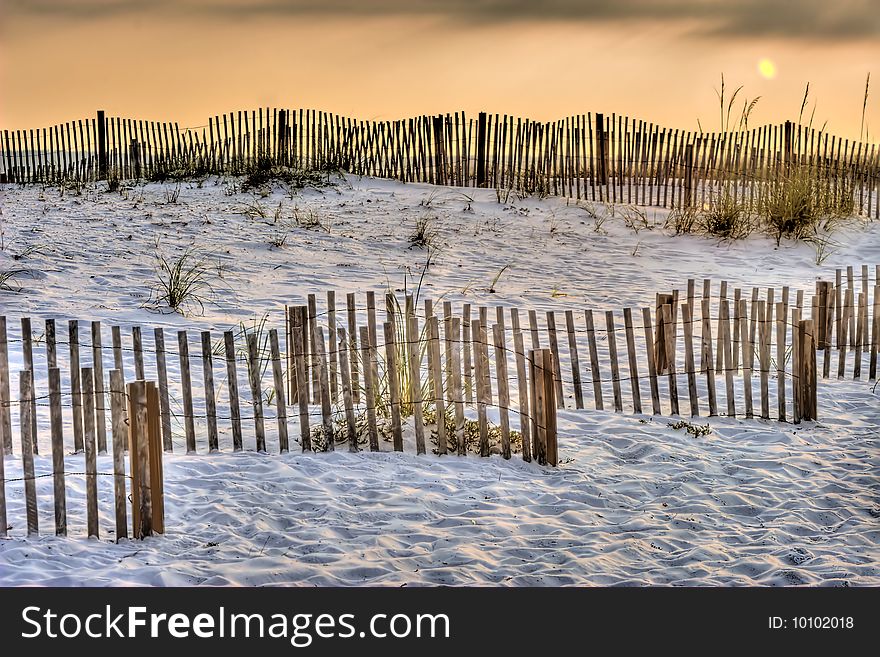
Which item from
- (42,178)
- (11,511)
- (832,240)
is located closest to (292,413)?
(11,511)

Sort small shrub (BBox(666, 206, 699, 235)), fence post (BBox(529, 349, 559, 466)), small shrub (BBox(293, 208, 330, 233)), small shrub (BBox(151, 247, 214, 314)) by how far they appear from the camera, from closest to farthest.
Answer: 1. fence post (BBox(529, 349, 559, 466))
2. small shrub (BBox(151, 247, 214, 314))
3. small shrub (BBox(293, 208, 330, 233))
4. small shrub (BBox(666, 206, 699, 235))

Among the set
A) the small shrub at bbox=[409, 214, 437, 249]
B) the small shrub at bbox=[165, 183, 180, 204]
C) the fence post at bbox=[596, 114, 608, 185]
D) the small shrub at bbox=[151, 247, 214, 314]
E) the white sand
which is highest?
the fence post at bbox=[596, 114, 608, 185]

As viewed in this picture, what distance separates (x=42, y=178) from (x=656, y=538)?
1600 cm

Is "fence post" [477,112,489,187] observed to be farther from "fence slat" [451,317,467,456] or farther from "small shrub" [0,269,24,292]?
"fence slat" [451,317,467,456]

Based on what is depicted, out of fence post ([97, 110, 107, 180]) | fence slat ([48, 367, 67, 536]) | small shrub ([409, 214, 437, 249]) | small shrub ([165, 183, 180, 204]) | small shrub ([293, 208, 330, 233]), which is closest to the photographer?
fence slat ([48, 367, 67, 536])

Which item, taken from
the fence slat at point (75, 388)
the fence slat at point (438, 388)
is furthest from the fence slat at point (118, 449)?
the fence slat at point (438, 388)

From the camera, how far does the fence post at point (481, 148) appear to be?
14977mm

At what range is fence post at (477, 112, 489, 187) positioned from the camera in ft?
49.1

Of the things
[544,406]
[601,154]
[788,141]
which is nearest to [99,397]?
[544,406]

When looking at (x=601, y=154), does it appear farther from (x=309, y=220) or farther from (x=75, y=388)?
(x=75, y=388)

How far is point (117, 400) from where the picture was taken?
402 centimetres

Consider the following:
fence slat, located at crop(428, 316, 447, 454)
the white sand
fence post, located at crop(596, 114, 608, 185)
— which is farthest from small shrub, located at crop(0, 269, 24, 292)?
fence post, located at crop(596, 114, 608, 185)

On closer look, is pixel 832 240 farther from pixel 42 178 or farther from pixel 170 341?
pixel 42 178
